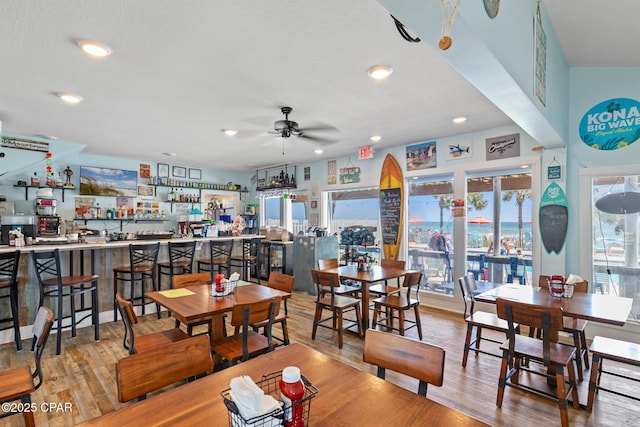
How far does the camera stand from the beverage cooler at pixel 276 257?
21.3ft

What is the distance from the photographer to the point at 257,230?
737 centimetres

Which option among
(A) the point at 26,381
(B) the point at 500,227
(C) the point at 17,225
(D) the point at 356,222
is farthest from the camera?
(D) the point at 356,222

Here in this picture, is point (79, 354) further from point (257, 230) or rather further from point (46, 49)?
point (257, 230)

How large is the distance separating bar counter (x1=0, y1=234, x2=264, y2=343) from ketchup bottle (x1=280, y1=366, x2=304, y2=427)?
3790 millimetres

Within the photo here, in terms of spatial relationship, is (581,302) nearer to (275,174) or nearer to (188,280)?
(188,280)

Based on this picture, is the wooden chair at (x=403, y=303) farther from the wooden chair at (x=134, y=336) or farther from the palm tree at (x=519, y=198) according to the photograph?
the wooden chair at (x=134, y=336)

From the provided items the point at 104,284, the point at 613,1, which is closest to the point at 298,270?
the point at 104,284

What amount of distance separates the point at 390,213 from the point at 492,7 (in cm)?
396

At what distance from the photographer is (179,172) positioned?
713 cm

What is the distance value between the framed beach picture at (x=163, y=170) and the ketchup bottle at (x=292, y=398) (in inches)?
272

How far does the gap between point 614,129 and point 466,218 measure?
6.15 feet

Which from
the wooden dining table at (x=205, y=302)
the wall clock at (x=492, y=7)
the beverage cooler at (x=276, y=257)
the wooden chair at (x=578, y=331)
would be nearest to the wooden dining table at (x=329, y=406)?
the wooden dining table at (x=205, y=302)

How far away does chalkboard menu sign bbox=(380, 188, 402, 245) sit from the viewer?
208 inches

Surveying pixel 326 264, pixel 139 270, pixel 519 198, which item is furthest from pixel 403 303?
pixel 139 270
